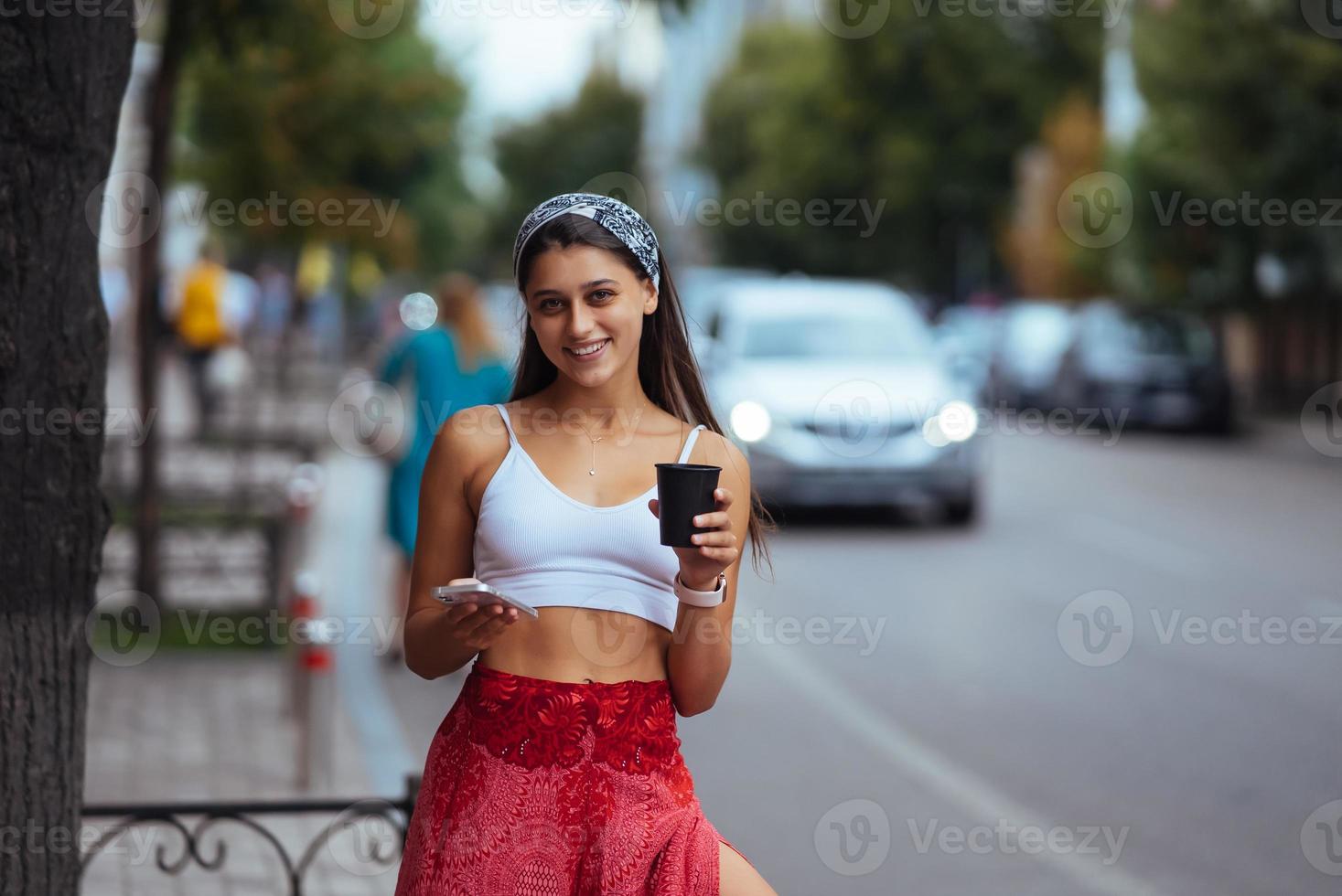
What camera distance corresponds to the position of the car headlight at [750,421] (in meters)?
14.2

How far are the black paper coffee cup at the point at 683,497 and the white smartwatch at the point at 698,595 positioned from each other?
0.12 meters

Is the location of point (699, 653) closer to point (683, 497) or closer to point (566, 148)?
point (683, 497)

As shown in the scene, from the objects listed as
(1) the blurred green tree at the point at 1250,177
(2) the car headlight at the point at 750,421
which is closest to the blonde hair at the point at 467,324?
(2) the car headlight at the point at 750,421

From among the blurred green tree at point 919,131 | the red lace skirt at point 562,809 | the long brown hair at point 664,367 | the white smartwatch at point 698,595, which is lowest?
the red lace skirt at point 562,809

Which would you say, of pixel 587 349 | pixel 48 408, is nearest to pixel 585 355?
pixel 587 349

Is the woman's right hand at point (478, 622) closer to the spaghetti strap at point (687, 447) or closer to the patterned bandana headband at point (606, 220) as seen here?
the spaghetti strap at point (687, 447)

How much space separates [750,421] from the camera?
14.3 metres

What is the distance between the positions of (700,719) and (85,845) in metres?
3.01

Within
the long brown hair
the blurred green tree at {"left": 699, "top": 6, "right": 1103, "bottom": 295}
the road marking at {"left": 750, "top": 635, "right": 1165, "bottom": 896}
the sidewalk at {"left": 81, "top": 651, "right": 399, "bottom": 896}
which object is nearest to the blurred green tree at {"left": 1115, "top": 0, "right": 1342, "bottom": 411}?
the road marking at {"left": 750, "top": 635, "right": 1165, "bottom": 896}

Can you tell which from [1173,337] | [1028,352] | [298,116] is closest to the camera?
[298,116]

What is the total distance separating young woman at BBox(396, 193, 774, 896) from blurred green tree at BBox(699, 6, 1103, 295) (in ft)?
133

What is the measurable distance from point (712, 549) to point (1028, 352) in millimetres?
27973

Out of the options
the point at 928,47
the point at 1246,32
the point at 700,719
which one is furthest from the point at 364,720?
the point at 928,47

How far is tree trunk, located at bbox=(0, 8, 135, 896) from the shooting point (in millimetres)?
3393
